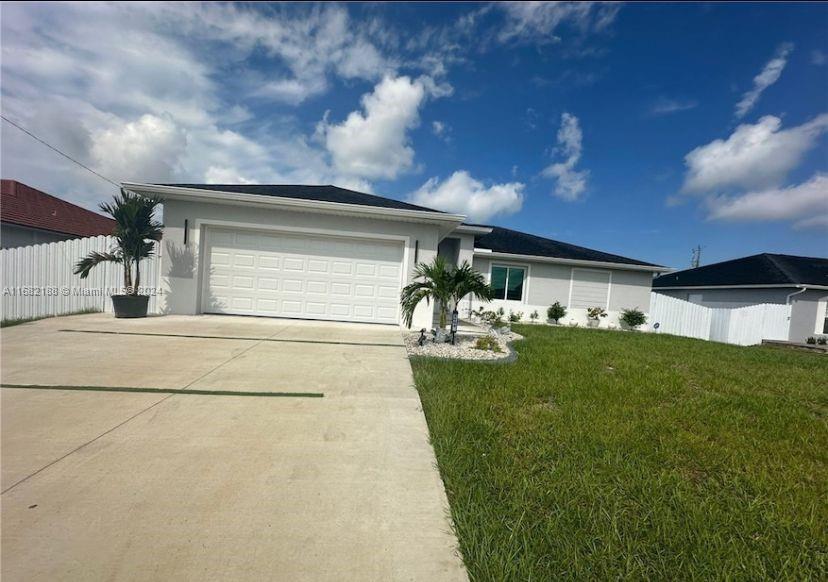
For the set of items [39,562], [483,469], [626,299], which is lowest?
[39,562]

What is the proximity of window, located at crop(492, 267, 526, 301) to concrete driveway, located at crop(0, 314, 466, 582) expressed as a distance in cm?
1011

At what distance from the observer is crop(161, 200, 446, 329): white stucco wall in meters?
8.76

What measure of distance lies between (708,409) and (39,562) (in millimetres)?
5997

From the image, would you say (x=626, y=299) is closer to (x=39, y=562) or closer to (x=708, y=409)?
(x=708, y=409)

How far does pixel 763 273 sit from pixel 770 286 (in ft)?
6.37

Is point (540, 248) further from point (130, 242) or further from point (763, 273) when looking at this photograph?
point (130, 242)

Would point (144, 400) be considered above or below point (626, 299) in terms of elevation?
below

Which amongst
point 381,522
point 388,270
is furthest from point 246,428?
point 388,270

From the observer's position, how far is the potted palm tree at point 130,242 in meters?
7.98

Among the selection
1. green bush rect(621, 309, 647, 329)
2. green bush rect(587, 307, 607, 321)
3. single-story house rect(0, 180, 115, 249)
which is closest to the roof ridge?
green bush rect(621, 309, 647, 329)

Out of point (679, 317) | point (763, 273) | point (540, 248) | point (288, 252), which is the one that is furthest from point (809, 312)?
point (288, 252)

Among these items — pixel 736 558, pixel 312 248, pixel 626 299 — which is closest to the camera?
pixel 736 558

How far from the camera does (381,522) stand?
7.11ft

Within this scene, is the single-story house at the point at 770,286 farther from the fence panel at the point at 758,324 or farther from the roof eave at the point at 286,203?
the roof eave at the point at 286,203
